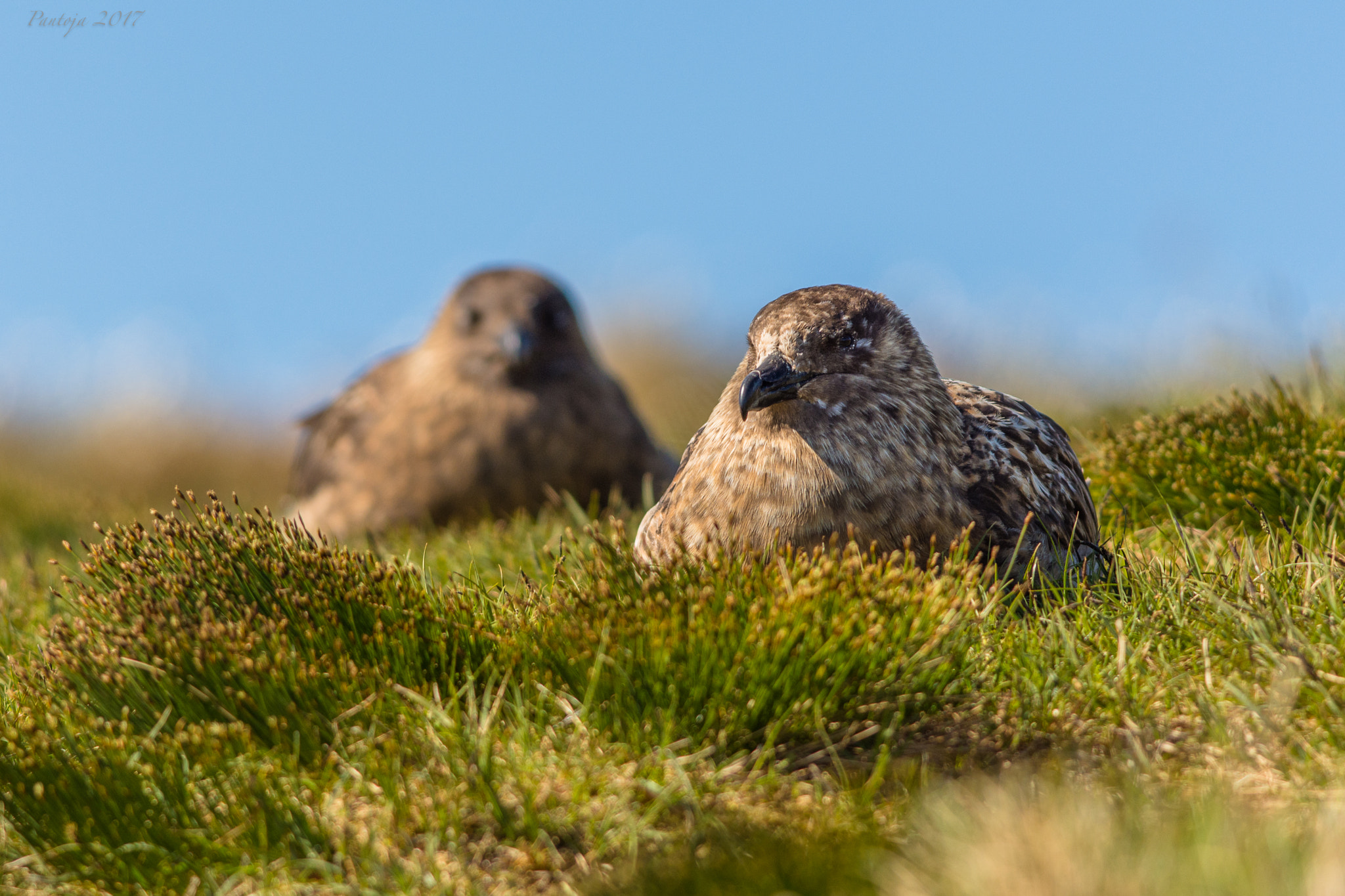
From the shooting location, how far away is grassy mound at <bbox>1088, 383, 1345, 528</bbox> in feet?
15.9

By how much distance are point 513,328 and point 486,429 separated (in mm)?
664

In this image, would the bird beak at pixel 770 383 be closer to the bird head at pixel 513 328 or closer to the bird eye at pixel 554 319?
the bird head at pixel 513 328

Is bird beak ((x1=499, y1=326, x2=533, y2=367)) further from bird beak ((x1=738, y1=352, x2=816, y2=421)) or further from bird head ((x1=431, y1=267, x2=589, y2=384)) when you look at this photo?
bird beak ((x1=738, y1=352, x2=816, y2=421))

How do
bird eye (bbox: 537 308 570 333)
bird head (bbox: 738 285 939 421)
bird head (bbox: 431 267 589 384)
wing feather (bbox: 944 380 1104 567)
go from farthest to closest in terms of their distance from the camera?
1. bird eye (bbox: 537 308 570 333)
2. bird head (bbox: 431 267 589 384)
3. wing feather (bbox: 944 380 1104 567)
4. bird head (bbox: 738 285 939 421)

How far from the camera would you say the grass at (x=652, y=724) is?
2.71m

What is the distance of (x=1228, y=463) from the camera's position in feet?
16.4

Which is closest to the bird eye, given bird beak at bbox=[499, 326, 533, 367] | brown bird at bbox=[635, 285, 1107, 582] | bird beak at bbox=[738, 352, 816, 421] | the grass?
bird beak at bbox=[499, 326, 533, 367]

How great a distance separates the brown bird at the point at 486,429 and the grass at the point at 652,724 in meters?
3.40

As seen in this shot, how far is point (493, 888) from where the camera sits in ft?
9.01

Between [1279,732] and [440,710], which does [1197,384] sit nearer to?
[1279,732]

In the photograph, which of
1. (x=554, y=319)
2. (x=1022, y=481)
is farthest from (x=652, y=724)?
(x=554, y=319)

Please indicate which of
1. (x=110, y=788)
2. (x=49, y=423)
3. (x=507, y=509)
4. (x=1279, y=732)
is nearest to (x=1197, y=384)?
(x=507, y=509)

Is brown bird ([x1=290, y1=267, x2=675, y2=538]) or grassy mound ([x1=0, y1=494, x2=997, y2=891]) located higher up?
brown bird ([x1=290, y1=267, x2=675, y2=538])

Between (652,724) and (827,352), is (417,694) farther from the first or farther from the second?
(827,352)
